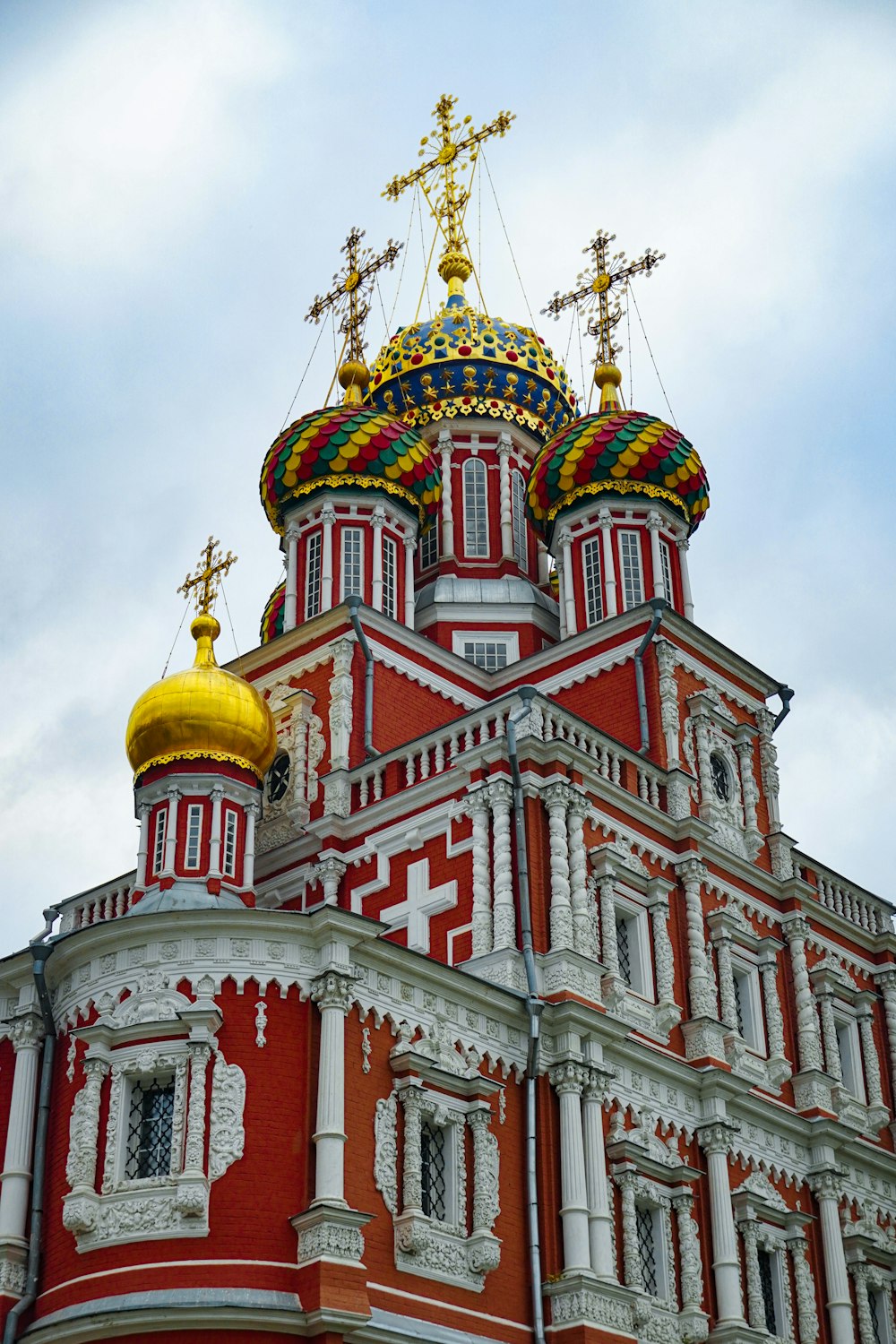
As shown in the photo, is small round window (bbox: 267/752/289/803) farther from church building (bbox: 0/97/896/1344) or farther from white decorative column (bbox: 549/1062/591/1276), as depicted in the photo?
white decorative column (bbox: 549/1062/591/1276)

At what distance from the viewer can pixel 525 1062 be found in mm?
19312

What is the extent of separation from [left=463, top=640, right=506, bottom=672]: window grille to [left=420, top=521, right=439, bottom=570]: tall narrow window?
1.88m

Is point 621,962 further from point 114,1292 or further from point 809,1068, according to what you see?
point 114,1292

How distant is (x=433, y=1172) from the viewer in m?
18.2

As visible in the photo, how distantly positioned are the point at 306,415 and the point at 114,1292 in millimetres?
14208

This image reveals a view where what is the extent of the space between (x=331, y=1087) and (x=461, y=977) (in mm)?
2129

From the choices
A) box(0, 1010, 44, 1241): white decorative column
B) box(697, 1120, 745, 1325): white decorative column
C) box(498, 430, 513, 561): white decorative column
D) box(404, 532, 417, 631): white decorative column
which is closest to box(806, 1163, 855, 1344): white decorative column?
box(697, 1120, 745, 1325): white decorative column

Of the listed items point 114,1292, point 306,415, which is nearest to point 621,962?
point 114,1292

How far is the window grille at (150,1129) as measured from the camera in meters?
17.2

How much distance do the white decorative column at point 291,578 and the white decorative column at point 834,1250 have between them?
31.4 ft

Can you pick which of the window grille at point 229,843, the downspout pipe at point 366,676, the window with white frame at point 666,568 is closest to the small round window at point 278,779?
the downspout pipe at point 366,676

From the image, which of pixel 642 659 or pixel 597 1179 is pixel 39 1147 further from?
pixel 642 659

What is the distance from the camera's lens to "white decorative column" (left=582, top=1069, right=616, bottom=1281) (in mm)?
18531

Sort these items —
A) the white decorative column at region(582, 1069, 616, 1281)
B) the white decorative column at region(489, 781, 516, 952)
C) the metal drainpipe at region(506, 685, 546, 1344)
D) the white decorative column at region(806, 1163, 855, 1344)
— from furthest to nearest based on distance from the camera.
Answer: the white decorative column at region(806, 1163, 855, 1344) → the white decorative column at region(489, 781, 516, 952) → the white decorative column at region(582, 1069, 616, 1281) → the metal drainpipe at region(506, 685, 546, 1344)
